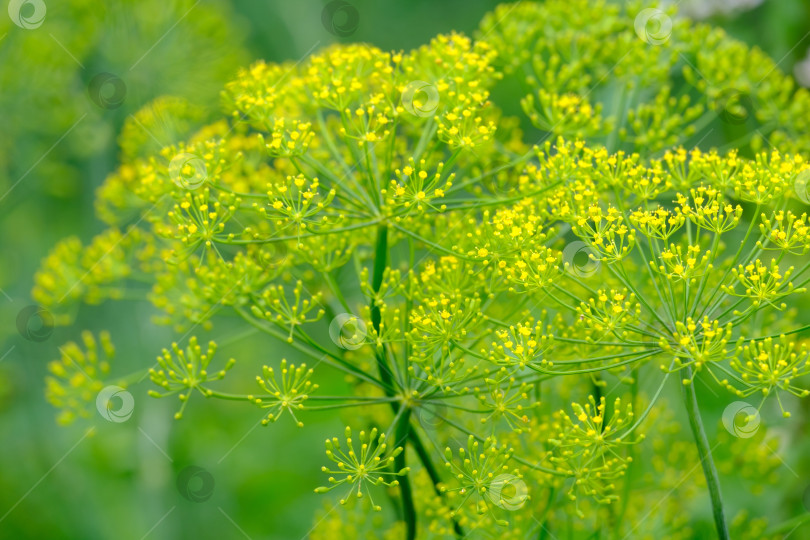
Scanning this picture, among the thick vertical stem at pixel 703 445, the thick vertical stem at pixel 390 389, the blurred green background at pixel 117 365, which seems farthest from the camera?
the blurred green background at pixel 117 365

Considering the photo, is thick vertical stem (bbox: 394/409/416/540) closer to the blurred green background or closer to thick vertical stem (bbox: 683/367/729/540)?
thick vertical stem (bbox: 683/367/729/540)

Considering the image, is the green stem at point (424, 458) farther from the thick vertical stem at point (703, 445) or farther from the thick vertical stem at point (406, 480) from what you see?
the thick vertical stem at point (703, 445)

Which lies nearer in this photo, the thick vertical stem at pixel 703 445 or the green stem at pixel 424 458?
the thick vertical stem at pixel 703 445

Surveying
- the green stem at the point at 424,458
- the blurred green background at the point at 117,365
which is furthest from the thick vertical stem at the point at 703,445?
the blurred green background at the point at 117,365

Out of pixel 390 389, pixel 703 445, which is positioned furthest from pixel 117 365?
pixel 703 445

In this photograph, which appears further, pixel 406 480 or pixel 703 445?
pixel 406 480

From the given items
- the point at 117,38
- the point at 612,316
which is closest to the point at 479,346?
the point at 612,316

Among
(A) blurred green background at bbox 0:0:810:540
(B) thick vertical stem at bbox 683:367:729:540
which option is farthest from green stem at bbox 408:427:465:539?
(A) blurred green background at bbox 0:0:810:540

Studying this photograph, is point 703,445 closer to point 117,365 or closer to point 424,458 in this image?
point 424,458
